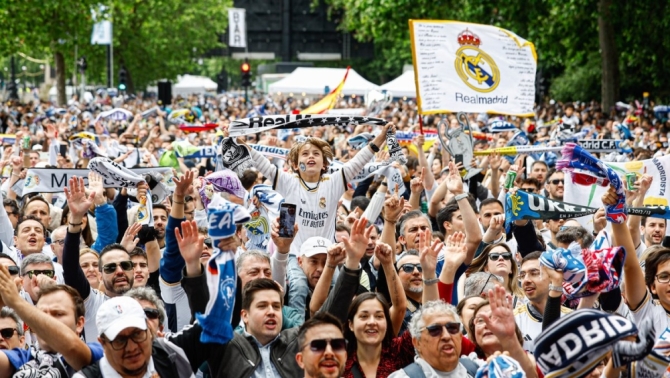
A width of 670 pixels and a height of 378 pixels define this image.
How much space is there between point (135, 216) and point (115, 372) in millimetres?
4753

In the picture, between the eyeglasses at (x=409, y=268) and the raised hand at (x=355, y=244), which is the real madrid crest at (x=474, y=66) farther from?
the raised hand at (x=355, y=244)

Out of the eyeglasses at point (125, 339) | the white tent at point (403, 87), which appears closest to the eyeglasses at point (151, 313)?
the eyeglasses at point (125, 339)

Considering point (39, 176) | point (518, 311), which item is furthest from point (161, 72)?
point (518, 311)

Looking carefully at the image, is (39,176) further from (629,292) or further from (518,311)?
(629,292)

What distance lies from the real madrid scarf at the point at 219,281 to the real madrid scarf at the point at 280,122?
163 inches

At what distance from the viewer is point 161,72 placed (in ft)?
194

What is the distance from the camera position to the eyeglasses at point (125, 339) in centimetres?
498

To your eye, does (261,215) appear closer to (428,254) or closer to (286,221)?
(286,221)

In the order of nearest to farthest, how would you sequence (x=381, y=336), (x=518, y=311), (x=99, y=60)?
(x=381, y=336) < (x=518, y=311) < (x=99, y=60)

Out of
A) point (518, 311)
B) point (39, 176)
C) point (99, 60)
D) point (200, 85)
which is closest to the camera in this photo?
point (518, 311)

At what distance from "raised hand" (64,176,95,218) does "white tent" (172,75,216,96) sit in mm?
67662

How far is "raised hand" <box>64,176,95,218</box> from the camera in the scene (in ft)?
22.1

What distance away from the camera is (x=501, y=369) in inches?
184

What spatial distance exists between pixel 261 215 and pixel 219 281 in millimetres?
3293
